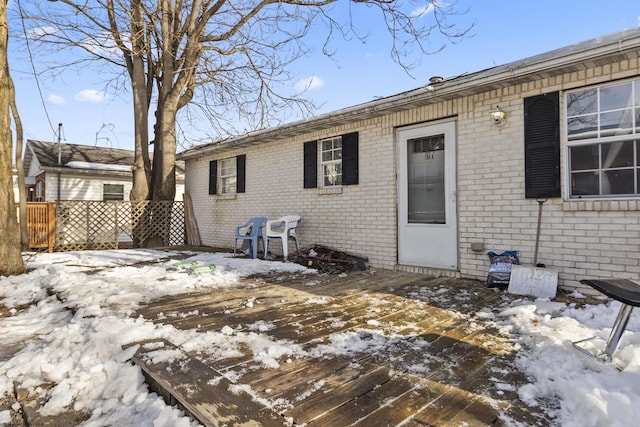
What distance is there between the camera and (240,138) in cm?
845

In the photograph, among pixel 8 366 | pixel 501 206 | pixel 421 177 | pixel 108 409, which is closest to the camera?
pixel 108 409

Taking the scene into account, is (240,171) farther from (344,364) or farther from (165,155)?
(344,364)

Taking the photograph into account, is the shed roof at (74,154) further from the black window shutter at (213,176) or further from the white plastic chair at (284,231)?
the white plastic chair at (284,231)

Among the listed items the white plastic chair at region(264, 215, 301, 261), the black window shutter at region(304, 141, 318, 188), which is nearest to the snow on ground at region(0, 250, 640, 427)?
the white plastic chair at region(264, 215, 301, 261)

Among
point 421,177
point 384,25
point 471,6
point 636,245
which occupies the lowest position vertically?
point 636,245

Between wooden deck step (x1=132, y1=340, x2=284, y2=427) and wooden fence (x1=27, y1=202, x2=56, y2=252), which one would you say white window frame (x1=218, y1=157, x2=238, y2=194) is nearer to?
wooden fence (x1=27, y1=202, x2=56, y2=252)

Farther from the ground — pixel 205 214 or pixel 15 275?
pixel 205 214

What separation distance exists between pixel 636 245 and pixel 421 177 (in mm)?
2734

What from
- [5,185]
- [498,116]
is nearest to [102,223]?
[5,185]

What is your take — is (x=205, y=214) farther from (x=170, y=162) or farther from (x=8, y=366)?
(x=8, y=366)

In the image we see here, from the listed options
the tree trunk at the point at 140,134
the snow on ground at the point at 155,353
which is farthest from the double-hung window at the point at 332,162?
the tree trunk at the point at 140,134

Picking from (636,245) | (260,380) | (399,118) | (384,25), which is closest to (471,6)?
(384,25)

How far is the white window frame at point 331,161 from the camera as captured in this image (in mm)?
6852

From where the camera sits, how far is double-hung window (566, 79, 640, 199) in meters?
3.78
